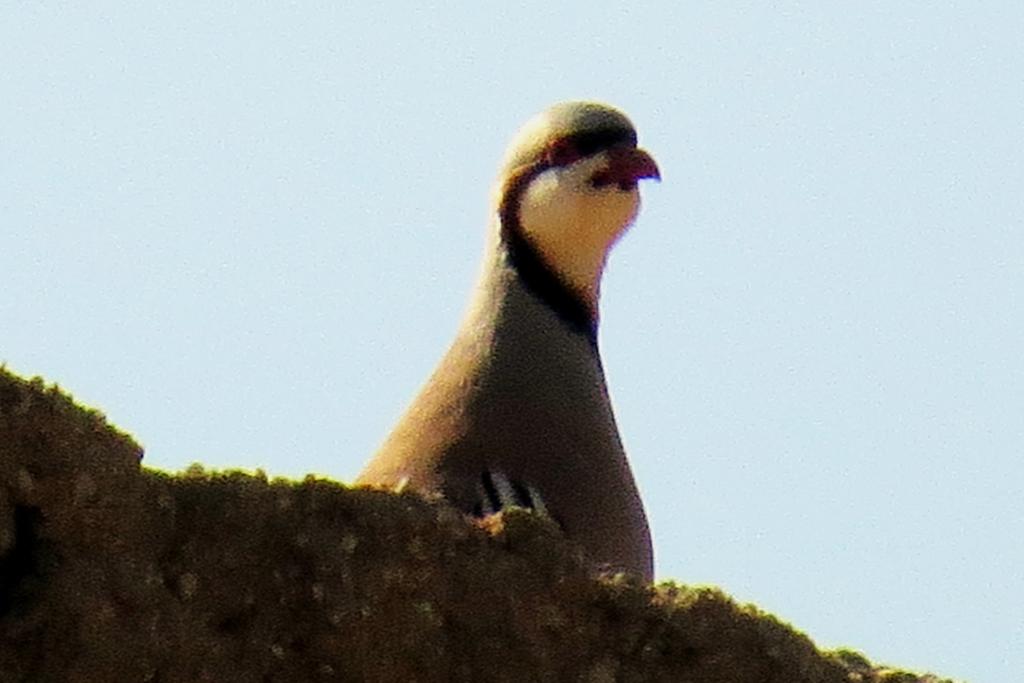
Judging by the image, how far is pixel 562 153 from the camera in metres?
4.41

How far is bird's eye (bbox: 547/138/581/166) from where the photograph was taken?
4.39 metres

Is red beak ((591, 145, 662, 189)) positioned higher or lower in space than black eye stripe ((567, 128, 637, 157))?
lower

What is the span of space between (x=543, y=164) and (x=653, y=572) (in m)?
0.82

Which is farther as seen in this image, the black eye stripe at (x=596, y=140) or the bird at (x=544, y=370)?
the black eye stripe at (x=596, y=140)

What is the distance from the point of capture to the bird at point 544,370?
3.81 metres

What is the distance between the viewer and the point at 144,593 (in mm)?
1972

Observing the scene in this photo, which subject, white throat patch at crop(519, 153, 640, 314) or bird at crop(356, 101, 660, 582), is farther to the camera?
white throat patch at crop(519, 153, 640, 314)

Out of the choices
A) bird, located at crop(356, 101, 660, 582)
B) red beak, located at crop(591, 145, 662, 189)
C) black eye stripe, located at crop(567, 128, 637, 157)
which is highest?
black eye stripe, located at crop(567, 128, 637, 157)

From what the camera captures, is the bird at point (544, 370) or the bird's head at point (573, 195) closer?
the bird at point (544, 370)

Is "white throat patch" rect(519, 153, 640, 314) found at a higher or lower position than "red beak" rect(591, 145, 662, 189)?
lower

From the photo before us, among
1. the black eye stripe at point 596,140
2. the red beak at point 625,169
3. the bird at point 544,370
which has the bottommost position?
the bird at point 544,370

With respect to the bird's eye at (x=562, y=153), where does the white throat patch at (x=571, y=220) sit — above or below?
below

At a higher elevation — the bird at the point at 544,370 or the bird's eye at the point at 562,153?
the bird's eye at the point at 562,153

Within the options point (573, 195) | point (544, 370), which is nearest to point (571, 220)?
point (573, 195)
